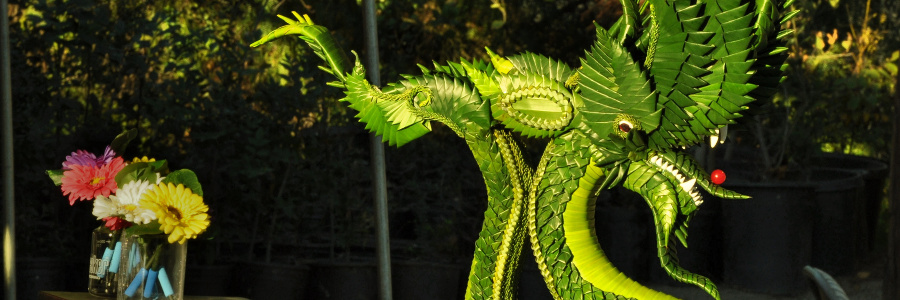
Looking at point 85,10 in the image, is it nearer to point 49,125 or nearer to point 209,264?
point 49,125

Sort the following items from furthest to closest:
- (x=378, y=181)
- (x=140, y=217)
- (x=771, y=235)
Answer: (x=771, y=235) → (x=378, y=181) → (x=140, y=217)

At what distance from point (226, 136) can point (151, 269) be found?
7.15ft

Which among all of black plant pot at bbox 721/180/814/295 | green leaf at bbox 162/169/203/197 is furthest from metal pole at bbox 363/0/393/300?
black plant pot at bbox 721/180/814/295

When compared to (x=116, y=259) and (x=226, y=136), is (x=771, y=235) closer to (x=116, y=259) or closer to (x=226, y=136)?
(x=226, y=136)

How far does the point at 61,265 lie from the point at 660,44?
3.41 metres

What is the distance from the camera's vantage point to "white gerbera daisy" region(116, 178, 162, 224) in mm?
2340

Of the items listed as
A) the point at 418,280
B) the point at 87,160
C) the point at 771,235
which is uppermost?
the point at 87,160

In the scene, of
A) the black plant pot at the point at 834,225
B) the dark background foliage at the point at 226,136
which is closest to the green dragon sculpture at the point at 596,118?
the dark background foliage at the point at 226,136

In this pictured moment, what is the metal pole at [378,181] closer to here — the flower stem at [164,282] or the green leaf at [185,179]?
the green leaf at [185,179]

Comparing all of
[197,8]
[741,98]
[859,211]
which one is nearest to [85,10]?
[197,8]

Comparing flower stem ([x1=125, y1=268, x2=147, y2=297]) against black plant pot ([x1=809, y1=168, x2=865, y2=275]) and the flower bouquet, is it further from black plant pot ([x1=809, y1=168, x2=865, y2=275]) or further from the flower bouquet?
black plant pot ([x1=809, y1=168, x2=865, y2=275])

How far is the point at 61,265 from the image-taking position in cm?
445

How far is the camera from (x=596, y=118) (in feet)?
5.56

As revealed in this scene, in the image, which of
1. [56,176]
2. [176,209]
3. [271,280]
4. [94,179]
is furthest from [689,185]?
[271,280]
